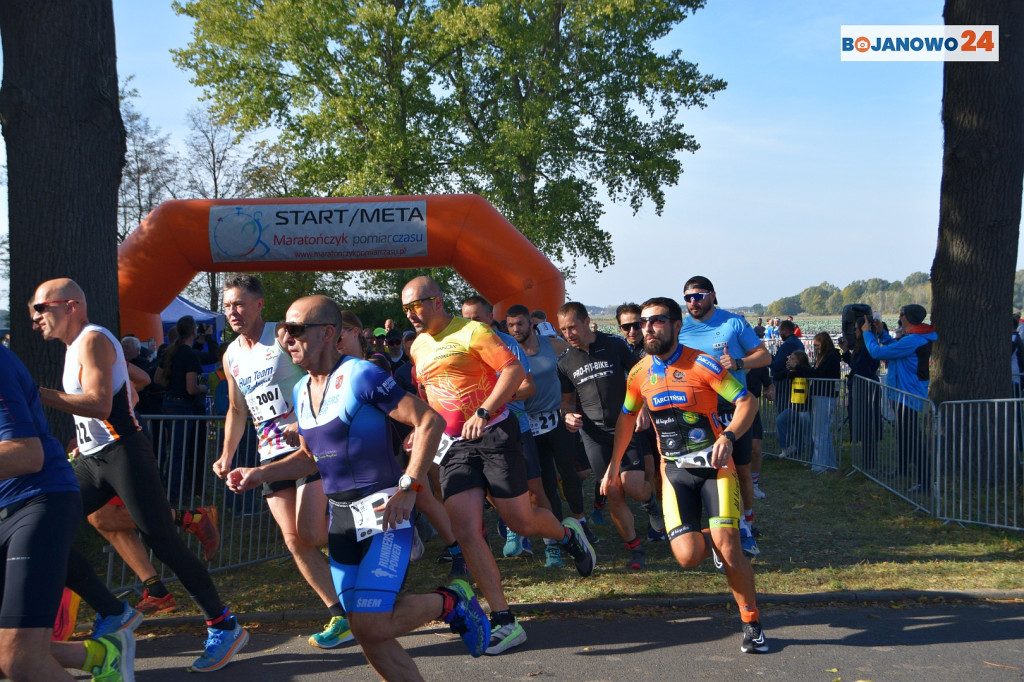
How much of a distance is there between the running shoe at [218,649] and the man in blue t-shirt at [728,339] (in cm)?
383

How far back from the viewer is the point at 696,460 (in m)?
4.96

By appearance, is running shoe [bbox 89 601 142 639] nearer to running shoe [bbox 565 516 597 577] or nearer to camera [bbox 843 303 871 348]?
running shoe [bbox 565 516 597 577]

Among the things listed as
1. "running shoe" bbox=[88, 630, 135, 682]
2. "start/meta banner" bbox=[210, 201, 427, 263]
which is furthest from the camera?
"running shoe" bbox=[88, 630, 135, 682]

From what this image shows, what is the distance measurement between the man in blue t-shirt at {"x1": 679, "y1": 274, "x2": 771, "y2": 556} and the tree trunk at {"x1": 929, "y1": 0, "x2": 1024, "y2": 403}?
338 centimetres

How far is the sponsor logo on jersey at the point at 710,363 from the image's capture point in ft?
16.5

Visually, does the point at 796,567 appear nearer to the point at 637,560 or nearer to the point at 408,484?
the point at 637,560

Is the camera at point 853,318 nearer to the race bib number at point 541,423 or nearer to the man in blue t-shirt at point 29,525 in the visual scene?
the race bib number at point 541,423

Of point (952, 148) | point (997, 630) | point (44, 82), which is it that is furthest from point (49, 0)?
point (952, 148)

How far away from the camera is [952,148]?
29.3 ft

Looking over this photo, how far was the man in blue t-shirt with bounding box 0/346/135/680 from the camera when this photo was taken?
327 cm

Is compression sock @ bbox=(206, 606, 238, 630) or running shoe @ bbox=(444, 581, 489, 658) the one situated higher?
running shoe @ bbox=(444, 581, 489, 658)

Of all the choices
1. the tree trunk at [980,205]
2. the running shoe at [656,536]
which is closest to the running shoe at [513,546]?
the running shoe at [656,536]

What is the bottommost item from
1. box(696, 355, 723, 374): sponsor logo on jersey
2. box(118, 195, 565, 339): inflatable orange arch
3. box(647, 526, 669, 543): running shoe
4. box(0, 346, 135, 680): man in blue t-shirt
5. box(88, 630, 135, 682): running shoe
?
box(647, 526, 669, 543): running shoe

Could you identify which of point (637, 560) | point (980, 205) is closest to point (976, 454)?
point (980, 205)
